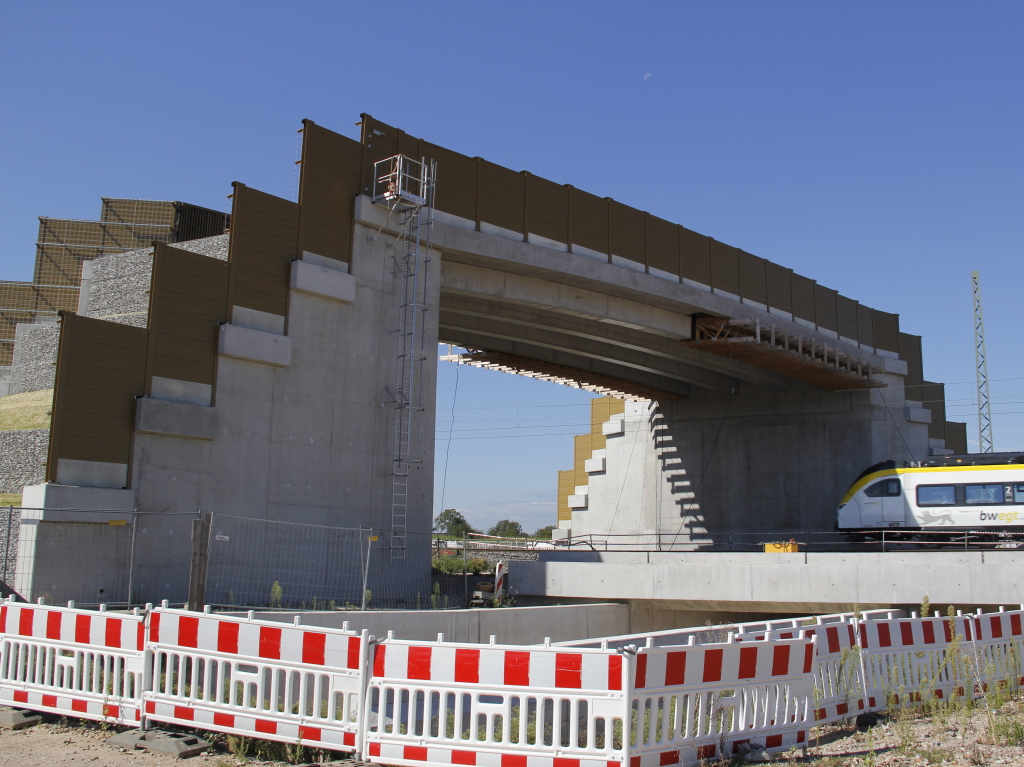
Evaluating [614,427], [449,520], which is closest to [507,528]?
→ [449,520]

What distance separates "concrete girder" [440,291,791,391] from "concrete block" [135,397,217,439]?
8740 millimetres

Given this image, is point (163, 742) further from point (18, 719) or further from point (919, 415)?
point (919, 415)

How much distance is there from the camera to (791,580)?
22641 millimetres

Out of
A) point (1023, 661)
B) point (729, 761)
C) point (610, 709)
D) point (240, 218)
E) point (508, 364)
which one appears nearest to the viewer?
point (610, 709)

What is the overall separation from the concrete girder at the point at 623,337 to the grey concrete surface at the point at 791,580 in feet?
30.4

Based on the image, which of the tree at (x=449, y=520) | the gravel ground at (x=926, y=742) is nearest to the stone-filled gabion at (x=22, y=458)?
the gravel ground at (x=926, y=742)

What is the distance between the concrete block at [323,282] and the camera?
2303 cm

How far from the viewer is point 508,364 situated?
40.0 metres

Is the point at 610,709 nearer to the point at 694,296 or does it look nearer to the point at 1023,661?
the point at 1023,661

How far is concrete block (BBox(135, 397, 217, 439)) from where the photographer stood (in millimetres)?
20156

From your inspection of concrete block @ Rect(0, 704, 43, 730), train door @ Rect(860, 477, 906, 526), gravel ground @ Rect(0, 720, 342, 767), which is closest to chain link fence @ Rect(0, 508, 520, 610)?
concrete block @ Rect(0, 704, 43, 730)

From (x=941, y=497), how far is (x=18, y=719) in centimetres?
3128

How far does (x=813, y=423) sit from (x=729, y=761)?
37.0 meters

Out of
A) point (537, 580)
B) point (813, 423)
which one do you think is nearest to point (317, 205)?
point (537, 580)
